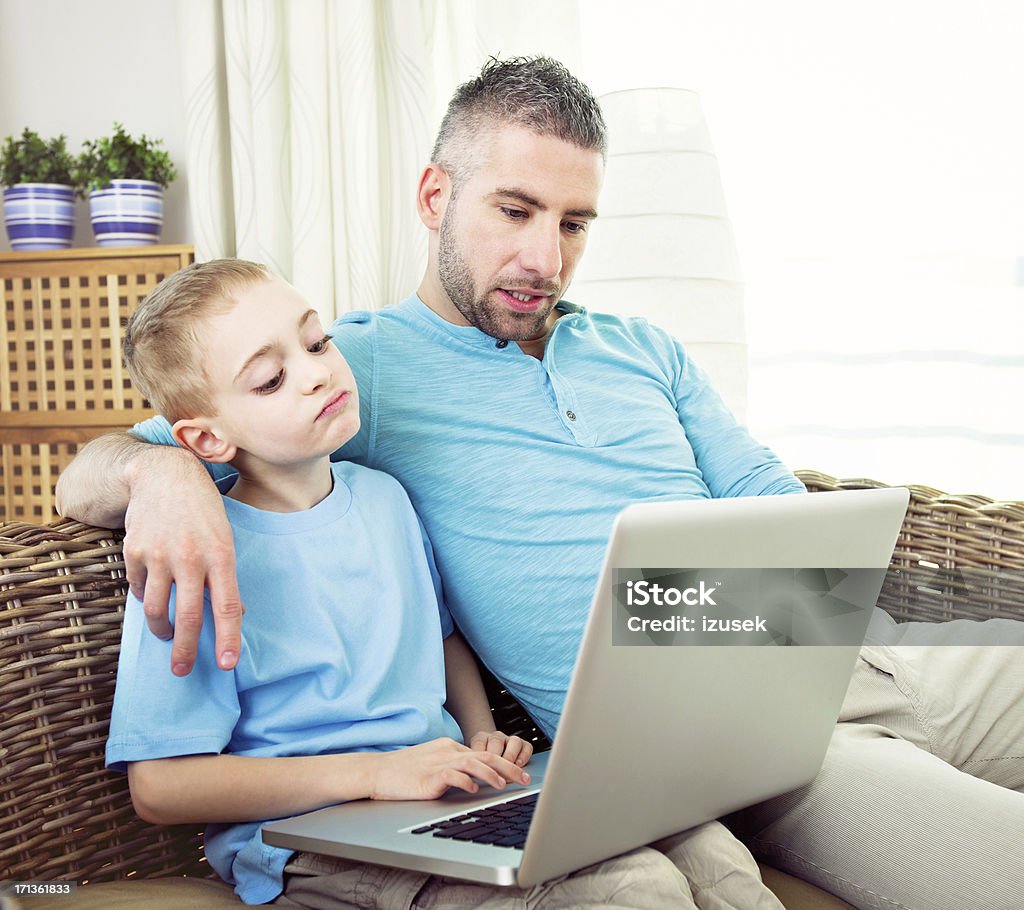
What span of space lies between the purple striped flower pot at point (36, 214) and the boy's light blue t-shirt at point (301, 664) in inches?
59.2

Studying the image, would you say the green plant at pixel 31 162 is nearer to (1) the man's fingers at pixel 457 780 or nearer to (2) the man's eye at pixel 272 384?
(2) the man's eye at pixel 272 384

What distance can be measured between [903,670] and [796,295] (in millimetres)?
1292

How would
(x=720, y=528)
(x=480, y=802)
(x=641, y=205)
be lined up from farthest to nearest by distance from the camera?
(x=641, y=205), (x=480, y=802), (x=720, y=528)

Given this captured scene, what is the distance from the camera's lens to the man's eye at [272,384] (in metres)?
0.95

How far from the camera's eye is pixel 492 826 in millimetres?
776

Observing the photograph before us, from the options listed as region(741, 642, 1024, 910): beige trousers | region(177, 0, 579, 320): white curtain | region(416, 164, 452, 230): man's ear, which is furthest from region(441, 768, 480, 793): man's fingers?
region(177, 0, 579, 320): white curtain

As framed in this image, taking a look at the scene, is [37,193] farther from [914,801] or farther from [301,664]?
[914,801]

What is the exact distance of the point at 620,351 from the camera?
1.33 metres

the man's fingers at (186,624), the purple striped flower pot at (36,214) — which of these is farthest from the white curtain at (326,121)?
the man's fingers at (186,624)

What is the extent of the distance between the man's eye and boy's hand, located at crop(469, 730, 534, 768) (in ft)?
1.24

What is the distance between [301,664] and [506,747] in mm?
215

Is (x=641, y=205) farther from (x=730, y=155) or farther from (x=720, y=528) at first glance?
(x=720, y=528)

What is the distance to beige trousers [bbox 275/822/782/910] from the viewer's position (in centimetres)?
75

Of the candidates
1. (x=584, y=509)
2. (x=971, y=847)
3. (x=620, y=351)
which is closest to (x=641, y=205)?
(x=620, y=351)
